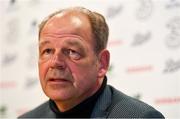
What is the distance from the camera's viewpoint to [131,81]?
2291 mm

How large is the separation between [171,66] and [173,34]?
0.66ft

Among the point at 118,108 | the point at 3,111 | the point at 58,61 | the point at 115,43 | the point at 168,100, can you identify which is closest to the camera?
the point at 58,61

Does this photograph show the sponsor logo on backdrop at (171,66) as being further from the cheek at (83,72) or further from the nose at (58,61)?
the nose at (58,61)

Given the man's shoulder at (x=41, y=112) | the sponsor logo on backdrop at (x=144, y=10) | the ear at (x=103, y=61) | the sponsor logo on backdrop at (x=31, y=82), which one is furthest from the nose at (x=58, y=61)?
the sponsor logo on backdrop at (x=31, y=82)

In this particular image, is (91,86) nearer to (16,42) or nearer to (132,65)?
(132,65)

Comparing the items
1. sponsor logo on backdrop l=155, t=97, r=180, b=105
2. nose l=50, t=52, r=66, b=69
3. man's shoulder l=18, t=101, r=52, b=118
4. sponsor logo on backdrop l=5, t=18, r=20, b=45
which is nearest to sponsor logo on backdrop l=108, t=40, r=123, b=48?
sponsor logo on backdrop l=155, t=97, r=180, b=105

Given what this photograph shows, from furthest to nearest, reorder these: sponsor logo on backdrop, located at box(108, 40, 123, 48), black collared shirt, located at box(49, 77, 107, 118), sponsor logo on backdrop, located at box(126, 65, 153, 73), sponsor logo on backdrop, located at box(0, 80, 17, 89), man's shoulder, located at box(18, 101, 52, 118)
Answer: sponsor logo on backdrop, located at box(0, 80, 17, 89) → sponsor logo on backdrop, located at box(108, 40, 123, 48) → sponsor logo on backdrop, located at box(126, 65, 153, 73) → man's shoulder, located at box(18, 101, 52, 118) → black collared shirt, located at box(49, 77, 107, 118)

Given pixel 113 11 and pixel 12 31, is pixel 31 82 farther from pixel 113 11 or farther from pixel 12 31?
pixel 113 11

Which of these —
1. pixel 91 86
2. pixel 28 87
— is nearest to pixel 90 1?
pixel 28 87

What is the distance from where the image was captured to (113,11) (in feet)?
8.02

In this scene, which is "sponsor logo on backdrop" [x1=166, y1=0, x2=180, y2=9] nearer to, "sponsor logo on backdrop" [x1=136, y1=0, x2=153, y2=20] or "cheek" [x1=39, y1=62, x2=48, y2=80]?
"sponsor logo on backdrop" [x1=136, y1=0, x2=153, y2=20]

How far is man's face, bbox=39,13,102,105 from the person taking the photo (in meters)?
1.13

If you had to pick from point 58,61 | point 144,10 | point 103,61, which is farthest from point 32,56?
point 58,61

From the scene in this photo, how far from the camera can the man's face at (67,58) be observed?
113 centimetres
